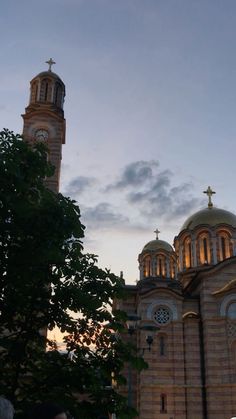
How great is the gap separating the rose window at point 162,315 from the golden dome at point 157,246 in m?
6.96

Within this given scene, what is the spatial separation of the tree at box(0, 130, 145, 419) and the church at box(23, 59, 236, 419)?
14.1 meters

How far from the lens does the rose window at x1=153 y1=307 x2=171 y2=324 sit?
1036 inches

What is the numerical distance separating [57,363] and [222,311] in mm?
19121

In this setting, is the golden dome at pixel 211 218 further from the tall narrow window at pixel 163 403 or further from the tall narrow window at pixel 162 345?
the tall narrow window at pixel 163 403

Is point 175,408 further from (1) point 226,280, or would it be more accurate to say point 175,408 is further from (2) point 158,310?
(1) point 226,280

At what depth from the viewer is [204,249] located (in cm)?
3156

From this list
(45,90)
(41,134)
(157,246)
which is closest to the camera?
(41,134)

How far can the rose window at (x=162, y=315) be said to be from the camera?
86.3 ft

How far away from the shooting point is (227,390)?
2397 centimetres

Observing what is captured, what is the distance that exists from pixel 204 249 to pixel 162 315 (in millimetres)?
7065

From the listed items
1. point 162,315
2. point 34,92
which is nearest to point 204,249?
point 162,315

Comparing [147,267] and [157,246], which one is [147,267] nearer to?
[147,267]

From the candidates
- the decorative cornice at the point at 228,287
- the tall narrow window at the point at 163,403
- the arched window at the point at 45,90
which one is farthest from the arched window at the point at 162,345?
the arched window at the point at 45,90

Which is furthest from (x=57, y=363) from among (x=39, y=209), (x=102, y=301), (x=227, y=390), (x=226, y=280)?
(x=226, y=280)
